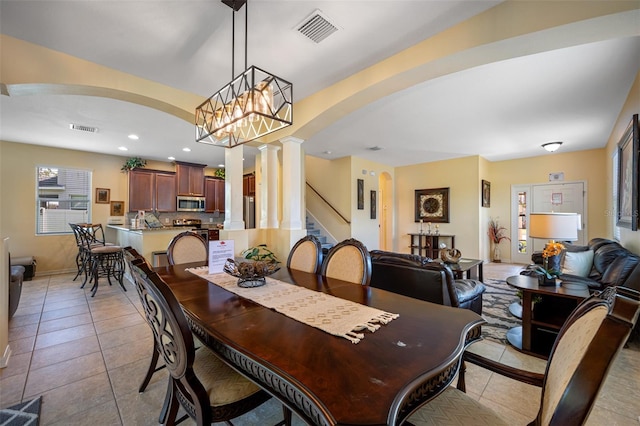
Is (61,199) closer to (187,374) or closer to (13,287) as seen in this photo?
(13,287)

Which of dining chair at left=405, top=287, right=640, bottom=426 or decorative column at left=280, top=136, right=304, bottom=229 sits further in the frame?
decorative column at left=280, top=136, right=304, bottom=229

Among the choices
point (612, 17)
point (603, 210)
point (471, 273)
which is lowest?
point (471, 273)

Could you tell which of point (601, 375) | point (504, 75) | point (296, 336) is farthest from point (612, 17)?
point (296, 336)

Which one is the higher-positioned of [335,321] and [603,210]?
[603,210]

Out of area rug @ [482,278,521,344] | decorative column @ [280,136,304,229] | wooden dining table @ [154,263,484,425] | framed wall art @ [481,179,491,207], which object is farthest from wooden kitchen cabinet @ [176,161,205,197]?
framed wall art @ [481,179,491,207]

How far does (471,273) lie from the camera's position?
4320mm

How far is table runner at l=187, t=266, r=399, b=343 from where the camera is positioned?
1138mm

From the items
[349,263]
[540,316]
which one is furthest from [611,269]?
[349,263]

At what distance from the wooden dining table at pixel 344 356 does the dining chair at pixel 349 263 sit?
47 centimetres

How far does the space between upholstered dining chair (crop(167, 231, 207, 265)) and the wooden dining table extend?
4.55ft

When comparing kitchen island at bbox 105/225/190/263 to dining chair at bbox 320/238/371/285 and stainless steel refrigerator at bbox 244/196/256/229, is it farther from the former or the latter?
dining chair at bbox 320/238/371/285

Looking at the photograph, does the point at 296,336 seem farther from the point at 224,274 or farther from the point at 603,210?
the point at 603,210

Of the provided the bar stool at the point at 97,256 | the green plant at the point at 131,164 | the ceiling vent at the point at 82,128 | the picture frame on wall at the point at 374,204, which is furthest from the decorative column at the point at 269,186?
the green plant at the point at 131,164

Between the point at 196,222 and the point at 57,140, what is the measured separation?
132 inches
